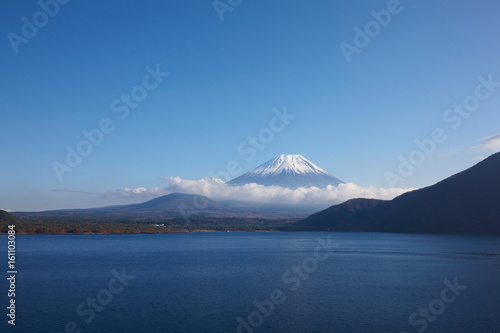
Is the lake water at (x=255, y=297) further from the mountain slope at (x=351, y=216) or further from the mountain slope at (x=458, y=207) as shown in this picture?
the mountain slope at (x=351, y=216)

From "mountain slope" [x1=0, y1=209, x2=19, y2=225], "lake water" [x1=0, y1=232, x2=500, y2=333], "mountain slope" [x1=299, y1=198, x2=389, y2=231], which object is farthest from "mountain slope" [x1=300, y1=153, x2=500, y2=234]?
"mountain slope" [x1=0, y1=209, x2=19, y2=225]

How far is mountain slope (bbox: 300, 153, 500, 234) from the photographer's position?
8538cm

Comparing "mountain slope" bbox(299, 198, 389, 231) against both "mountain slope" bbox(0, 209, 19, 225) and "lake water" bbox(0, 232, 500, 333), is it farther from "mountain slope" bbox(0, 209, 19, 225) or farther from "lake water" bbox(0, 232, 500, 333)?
"lake water" bbox(0, 232, 500, 333)

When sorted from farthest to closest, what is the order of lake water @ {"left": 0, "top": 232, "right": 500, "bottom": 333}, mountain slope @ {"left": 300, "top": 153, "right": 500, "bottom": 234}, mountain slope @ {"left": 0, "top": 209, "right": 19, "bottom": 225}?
mountain slope @ {"left": 0, "top": 209, "right": 19, "bottom": 225} → mountain slope @ {"left": 300, "top": 153, "right": 500, "bottom": 234} → lake water @ {"left": 0, "top": 232, "right": 500, "bottom": 333}

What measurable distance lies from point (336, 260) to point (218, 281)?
19.9 m

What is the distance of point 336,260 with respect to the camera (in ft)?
149

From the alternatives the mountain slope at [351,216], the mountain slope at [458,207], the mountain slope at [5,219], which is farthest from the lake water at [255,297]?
the mountain slope at [351,216]

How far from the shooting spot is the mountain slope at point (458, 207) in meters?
85.4

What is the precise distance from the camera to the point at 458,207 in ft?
305

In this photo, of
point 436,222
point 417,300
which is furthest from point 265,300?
point 436,222

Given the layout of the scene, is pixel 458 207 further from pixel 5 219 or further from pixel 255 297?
pixel 5 219

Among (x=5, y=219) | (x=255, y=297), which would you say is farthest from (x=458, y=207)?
(x=5, y=219)

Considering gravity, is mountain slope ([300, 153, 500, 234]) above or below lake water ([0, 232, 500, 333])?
above

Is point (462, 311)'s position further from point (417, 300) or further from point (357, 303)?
point (357, 303)
